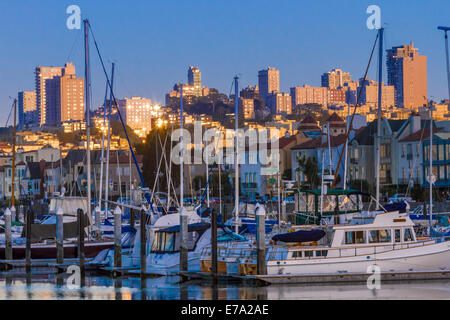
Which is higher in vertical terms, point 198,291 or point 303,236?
point 303,236

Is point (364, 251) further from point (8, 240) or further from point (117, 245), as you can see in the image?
point (8, 240)

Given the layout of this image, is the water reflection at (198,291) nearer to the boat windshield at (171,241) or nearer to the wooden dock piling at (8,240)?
the boat windshield at (171,241)

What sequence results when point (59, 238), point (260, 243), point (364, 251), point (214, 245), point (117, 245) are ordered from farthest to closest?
point (59, 238) < point (117, 245) < point (214, 245) < point (364, 251) < point (260, 243)

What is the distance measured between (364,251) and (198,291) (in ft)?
22.8

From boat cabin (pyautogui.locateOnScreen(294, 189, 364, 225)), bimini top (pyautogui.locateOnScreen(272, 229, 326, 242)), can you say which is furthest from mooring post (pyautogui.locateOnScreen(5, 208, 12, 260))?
bimini top (pyautogui.locateOnScreen(272, 229, 326, 242))

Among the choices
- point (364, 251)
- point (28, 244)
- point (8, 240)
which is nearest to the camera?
point (364, 251)

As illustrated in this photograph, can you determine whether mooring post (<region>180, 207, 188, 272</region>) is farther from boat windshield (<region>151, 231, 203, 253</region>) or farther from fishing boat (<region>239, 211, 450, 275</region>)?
fishing boat (<region>239, 211, 450, 275</region>)

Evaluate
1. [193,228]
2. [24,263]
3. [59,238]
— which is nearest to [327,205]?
[193,228]

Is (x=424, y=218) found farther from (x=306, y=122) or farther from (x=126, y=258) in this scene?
(x=306, y=122)

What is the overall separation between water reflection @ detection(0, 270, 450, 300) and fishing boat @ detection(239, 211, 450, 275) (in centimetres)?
74

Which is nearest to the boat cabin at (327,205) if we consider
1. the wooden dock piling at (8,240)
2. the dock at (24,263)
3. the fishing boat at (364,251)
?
the fishing boat at (364,251)

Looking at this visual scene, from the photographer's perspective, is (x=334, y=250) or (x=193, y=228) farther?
(x=193, y=228)

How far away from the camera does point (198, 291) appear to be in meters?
36.8
